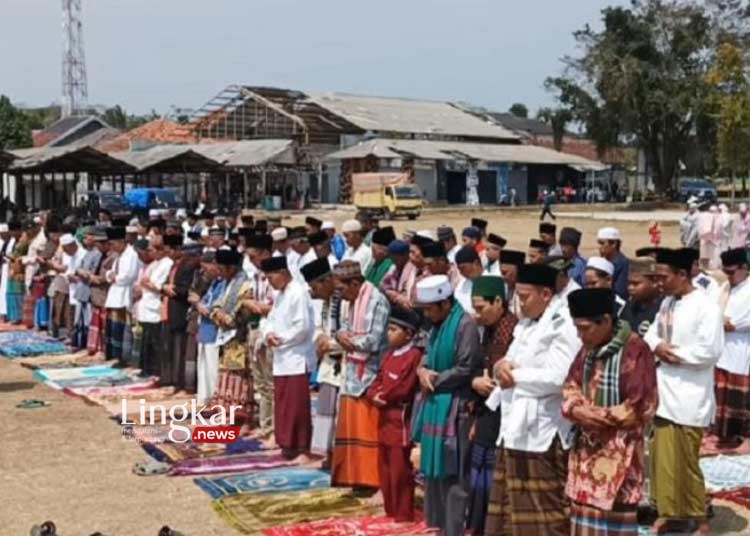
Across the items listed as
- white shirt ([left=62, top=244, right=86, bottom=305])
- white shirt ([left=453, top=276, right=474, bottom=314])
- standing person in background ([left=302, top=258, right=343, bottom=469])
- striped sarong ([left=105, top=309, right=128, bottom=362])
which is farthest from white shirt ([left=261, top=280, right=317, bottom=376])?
white shirt ([left=62, top=244, right=86, bottom=305])

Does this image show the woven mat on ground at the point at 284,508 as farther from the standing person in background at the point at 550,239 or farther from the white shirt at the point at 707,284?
the standing person in background at the point at 550,239

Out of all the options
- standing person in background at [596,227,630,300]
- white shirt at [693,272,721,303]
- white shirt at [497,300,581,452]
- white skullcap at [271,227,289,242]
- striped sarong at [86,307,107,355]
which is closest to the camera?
white shirt at [497,300,581,452]

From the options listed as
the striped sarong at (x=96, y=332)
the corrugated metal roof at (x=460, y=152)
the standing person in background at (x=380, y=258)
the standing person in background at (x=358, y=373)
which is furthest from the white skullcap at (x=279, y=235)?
the corrugated metal roof at (x=460, y=152)

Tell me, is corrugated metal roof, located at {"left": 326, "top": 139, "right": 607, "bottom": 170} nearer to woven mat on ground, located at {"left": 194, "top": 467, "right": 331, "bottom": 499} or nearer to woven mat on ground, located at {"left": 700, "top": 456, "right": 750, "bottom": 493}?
woven mat on ground, located at {"left": 700, "top": 456, "right": 750, "bottom": 493}

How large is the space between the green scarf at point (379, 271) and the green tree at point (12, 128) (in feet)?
140

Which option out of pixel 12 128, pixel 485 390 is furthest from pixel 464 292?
pixel 12 128

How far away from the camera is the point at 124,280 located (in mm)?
10961

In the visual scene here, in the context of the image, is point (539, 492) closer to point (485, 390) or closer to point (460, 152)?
point (485, 390)

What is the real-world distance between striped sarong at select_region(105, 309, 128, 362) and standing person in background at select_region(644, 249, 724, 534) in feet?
23.3

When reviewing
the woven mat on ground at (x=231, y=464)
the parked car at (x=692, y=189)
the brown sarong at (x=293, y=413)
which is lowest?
the woven mat on ground at (x=231, y=464)

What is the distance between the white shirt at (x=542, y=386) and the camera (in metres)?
4.60

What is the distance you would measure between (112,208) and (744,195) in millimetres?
34290

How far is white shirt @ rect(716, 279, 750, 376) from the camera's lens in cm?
729

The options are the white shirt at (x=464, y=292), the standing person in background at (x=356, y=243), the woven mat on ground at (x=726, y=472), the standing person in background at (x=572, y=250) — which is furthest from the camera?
the standing person in background at (x=356, y=243)
